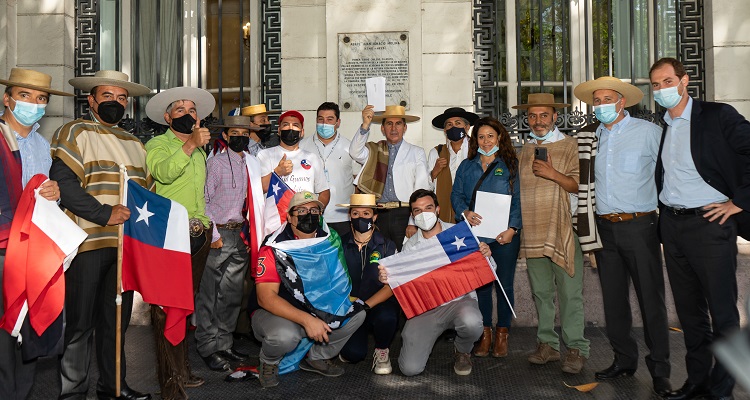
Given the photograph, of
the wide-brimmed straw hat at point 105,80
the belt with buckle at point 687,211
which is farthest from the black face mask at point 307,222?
the belt with buckle at point 687,211

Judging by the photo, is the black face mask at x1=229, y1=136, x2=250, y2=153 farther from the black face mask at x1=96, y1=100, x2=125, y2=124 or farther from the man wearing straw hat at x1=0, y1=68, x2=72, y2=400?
the man wearing straw hat at x1=0, y1=68, x2=72, y2=400

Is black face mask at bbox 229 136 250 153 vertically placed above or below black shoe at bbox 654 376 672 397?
above

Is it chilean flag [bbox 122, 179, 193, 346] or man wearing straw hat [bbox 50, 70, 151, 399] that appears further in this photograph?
chilean flag [bbox 122, 179, 193, 346]

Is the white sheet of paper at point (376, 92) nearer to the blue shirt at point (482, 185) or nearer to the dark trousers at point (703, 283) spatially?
the blue shirt at point (482, 185)

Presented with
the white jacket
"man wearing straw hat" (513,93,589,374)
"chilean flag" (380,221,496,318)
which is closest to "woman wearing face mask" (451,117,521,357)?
"man wearing straw hat" (513,93,589,374)

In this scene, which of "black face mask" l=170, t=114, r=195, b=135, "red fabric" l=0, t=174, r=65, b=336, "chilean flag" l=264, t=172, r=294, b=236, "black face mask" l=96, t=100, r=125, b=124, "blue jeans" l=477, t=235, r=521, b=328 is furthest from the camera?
"chilean flag" l=264, t=172, r=294, b=236

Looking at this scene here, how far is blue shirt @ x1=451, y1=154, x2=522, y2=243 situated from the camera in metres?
6.13

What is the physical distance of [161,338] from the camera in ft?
16.4

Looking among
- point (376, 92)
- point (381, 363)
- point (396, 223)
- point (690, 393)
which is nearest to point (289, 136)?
point (376, 92)

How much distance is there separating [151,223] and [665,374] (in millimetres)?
3849

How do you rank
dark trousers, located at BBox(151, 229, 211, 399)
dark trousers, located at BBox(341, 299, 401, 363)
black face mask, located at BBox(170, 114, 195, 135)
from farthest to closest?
1. dark trousers, located at BBox(341, 299, 401, 363)
2. black face mask, located at BBox(170, 114, 195, 135)
3. dark trousers, located at BBox(151, 229, 211, 399)

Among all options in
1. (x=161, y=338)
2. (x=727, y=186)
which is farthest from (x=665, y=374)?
(x=161, y=338)

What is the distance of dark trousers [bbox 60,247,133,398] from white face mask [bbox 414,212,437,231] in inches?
95.5

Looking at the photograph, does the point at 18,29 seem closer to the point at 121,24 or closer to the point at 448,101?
the point at 121,24
